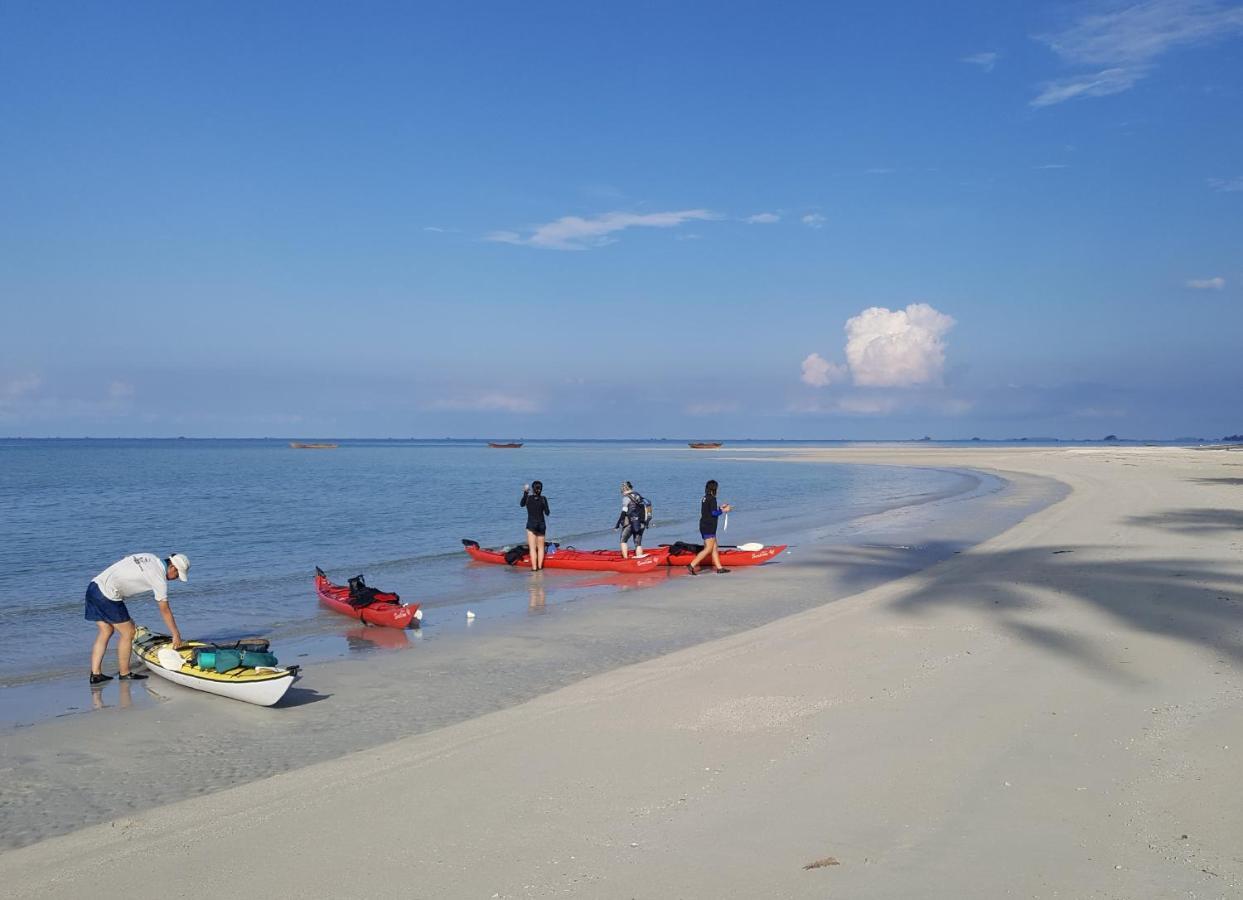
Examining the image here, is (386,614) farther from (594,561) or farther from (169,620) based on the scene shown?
(594,561)

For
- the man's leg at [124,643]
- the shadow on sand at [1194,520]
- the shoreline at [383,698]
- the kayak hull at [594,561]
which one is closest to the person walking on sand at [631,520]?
the kayak hull at [594,561]

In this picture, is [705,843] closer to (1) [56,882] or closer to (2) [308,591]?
(1) [56,882]

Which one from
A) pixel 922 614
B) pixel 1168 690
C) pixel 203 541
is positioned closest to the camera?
pixel 1168 690

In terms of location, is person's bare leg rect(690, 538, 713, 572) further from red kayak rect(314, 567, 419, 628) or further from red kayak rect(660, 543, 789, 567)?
red kayak rect(314, 567, 419, 628)

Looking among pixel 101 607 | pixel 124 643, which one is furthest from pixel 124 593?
pixel 124 643

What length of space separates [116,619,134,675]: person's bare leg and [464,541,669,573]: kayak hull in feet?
34.8

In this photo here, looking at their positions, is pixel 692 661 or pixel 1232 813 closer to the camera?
pixel 1232 813

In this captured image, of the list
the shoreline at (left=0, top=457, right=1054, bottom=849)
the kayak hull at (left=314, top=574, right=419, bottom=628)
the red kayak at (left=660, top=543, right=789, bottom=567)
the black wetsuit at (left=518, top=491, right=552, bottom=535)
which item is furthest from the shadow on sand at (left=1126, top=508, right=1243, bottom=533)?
the kayak hull at (left=314, top=574, right=419, bottom=628)

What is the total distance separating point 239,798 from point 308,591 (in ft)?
39.5

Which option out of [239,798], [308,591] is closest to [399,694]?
[239,798]

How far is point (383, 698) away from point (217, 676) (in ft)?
6.17

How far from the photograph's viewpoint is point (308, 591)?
60.1 ft

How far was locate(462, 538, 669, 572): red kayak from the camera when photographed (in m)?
19.8

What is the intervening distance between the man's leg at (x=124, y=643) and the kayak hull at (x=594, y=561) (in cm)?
1059
